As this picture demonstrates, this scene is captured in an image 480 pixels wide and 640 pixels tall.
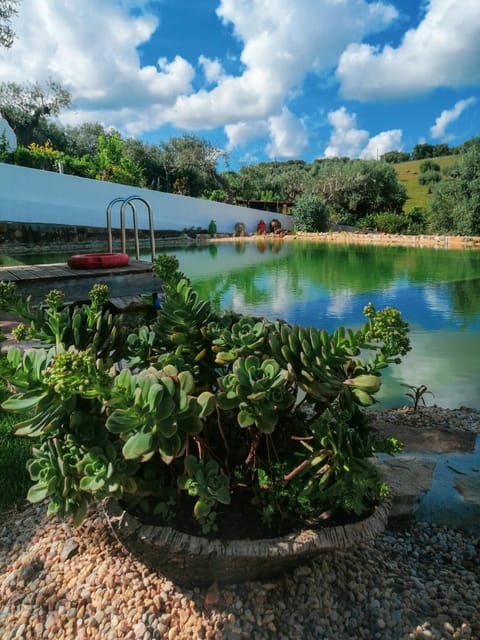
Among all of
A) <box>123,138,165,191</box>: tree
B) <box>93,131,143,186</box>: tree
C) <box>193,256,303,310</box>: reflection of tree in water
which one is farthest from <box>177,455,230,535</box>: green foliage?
<box>123,138,165,191</box>: tree

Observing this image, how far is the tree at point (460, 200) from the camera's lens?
1644cm

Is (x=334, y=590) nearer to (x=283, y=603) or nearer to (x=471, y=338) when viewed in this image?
(x=283, y=603)

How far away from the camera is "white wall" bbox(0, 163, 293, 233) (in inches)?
586

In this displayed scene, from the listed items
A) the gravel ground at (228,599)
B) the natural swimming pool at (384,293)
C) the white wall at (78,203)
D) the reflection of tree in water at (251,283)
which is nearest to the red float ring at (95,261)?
the natural swimming pool at (384,293)

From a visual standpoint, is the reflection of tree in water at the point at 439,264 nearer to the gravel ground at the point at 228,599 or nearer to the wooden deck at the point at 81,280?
the wooden deck at the point at 81,280

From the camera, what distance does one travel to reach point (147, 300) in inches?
146

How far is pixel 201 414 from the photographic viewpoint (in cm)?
95

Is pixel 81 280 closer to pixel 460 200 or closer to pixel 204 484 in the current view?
pixel 204 484

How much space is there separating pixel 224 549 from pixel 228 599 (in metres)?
0.17

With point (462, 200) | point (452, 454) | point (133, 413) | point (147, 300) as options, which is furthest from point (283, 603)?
point (462, 200)

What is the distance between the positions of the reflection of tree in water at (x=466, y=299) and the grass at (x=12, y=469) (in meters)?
5.60

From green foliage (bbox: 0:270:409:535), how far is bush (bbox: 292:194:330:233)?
2098 centimetres

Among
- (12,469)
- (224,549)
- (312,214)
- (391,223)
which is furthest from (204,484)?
(391,223)

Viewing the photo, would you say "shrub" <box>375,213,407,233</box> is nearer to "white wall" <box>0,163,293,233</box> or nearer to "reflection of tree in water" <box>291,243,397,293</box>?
"reflection of tree in water" <box>291,243,397,293</box>
